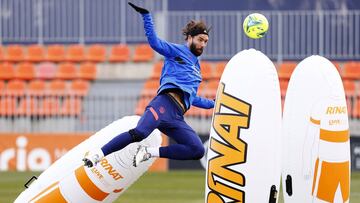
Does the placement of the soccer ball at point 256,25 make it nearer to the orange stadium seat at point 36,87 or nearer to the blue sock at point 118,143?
the blue sock at point 118,143

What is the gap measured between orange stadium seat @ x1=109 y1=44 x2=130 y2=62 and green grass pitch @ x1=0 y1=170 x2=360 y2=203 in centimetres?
423

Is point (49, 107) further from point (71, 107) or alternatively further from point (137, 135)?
point (137, 135)

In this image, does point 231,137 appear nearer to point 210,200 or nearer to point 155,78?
point 210,200

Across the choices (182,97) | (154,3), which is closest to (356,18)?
(154,3)

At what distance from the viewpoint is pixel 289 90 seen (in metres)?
10.1

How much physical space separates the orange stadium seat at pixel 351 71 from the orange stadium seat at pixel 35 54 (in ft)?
21.6

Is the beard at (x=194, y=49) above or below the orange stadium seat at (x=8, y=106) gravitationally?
above

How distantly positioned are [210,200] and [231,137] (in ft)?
2.11

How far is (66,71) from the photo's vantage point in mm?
24219

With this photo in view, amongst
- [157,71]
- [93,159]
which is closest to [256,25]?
[93,159]

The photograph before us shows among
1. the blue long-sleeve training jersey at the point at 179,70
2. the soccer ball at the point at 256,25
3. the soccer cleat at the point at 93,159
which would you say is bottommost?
the soccer cleat at the point at 93,159

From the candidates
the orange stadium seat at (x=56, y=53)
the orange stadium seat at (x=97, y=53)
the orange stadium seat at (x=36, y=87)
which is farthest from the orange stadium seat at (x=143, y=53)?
the orange stadium seat at (x=36, y=87)

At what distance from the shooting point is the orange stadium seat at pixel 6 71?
2412cm

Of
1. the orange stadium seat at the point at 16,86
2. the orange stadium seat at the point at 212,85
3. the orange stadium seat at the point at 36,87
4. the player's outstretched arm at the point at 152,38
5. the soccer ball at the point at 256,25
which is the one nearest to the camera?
the soccer ball at the point at 256,25
